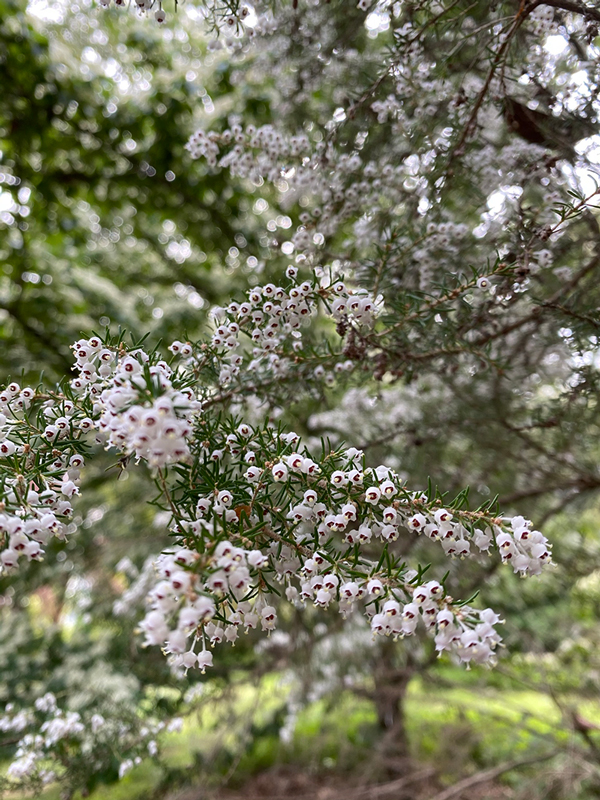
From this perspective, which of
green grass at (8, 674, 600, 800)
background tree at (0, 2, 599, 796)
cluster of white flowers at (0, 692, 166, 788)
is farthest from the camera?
green grass at (8, 674, 600, 800)

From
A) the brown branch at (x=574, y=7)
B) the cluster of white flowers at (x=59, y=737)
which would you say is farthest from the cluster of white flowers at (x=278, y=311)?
the cluster of white flowers at (x=59, y=737)

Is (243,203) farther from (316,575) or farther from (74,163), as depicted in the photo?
(316,575)

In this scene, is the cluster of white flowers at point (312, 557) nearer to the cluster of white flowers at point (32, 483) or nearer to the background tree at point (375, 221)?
the cluster of white flowers at point (32, 483)

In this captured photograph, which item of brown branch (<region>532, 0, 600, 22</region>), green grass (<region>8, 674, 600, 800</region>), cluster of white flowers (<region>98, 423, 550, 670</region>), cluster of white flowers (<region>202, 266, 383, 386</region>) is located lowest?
green grass (<region>8, 674, 600, 800</region>)

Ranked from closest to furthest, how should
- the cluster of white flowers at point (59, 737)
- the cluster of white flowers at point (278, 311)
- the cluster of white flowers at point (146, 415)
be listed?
the cluster of white flowers at point (146, 415) < the cluster of white flowers at point (278, 311) < the cluster of white flowers at point (59, 737)

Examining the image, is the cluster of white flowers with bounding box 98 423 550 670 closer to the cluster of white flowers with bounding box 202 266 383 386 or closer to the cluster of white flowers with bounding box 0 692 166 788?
the cluster of white flowers with bounding box 202 266 383 386

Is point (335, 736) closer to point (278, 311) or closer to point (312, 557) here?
point (312, 557)

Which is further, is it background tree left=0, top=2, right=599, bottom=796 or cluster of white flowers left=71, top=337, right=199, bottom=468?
background tree left=0, top=2, right=599, bottom=796

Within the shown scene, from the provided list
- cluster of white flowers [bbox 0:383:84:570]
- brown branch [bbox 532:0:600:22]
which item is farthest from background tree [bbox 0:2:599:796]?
cluster of white flowers [bbox 0:383:84:570]

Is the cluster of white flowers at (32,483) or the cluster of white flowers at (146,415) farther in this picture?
the cluster of white flowers at (32,483)

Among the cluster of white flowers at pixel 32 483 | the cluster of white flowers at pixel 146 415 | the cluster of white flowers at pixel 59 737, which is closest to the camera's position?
the cluster of white flowers at pixel 146 415

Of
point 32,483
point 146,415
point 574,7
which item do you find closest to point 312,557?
point 146,415

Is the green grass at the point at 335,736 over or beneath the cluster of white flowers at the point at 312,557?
beneath

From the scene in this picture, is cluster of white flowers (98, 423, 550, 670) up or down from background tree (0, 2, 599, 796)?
down
